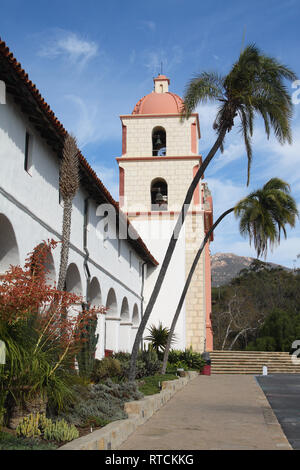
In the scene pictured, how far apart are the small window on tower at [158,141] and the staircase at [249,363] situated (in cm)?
1162

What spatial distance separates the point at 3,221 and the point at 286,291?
48.1 metres

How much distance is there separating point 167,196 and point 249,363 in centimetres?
1010

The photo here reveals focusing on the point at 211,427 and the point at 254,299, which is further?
the point at 254,299

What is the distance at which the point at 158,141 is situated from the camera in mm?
30156

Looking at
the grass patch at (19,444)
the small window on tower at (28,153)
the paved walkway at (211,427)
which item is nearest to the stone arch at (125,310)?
the paved walkway at (211,427)

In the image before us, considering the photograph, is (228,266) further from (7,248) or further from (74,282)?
(7,248)

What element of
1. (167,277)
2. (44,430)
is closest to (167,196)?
(167,277)

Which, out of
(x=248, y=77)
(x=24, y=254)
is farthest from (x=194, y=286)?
(x=24, y=254)

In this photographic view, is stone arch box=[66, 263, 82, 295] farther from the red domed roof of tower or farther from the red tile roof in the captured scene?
the red domed roof of tower

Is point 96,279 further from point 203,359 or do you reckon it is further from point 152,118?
point 152,118

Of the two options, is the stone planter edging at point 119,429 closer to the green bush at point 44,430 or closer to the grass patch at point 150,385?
the green bush at point 44,430

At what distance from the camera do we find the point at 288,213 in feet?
68.7

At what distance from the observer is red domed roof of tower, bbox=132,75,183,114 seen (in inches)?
1184

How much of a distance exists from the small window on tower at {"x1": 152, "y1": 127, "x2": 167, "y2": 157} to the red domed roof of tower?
105 cm
